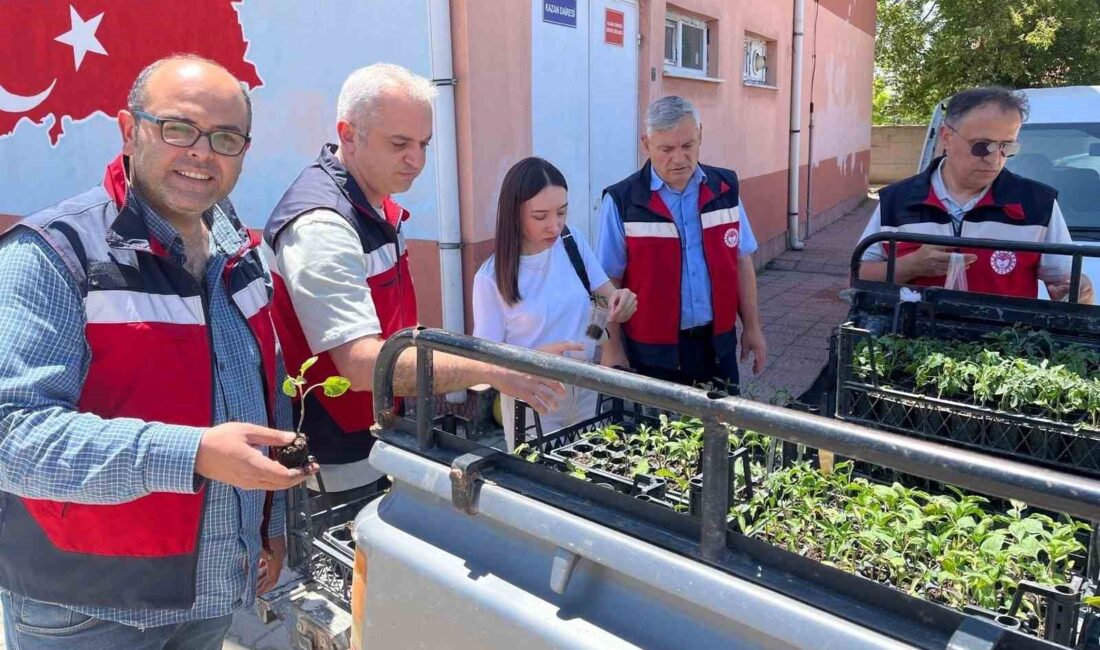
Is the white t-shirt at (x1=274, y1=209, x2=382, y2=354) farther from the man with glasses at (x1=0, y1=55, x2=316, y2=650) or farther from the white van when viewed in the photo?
the white van

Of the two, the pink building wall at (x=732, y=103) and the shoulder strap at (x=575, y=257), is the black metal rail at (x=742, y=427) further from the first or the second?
the pink building wall at (x=732, y=103)

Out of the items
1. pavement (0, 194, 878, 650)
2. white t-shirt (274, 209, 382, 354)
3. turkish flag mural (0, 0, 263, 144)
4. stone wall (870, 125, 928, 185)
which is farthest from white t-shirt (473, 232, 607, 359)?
stone wall (870, 125, 928, 185)

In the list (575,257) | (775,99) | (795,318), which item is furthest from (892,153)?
(575,257)

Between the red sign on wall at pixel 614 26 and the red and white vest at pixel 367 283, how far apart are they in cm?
416

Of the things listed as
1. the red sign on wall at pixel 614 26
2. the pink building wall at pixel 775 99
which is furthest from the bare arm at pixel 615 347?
the pink building wall at pixel 775 99

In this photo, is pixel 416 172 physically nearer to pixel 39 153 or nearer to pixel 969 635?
pixel 969 635

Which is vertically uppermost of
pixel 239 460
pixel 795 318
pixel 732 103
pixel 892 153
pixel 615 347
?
pixel 732 103

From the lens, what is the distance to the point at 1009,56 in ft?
51.1

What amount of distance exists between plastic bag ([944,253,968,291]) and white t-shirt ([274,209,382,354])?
1.86 m

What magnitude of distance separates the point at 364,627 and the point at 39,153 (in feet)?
21.7

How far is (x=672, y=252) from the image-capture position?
323cm

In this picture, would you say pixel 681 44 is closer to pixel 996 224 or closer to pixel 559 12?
pixel 559 12

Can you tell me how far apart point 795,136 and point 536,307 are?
8.78 metres

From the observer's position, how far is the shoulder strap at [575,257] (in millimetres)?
3002
